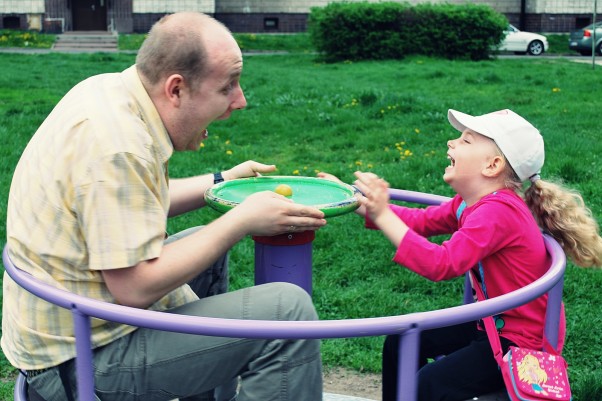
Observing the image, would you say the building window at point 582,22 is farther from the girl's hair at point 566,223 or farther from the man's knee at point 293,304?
the man's knee at point 293,304

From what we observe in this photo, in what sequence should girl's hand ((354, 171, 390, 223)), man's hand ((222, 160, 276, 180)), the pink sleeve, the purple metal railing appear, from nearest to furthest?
the purple metal railing < the pink sleeve < girl's hand ((354, 171, 390, 223)) < man's hand ((222, 160, 276, 180))

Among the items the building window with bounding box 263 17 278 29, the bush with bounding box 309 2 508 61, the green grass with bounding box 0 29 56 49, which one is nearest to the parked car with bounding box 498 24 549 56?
the bush with bounding box 309 2 508 61

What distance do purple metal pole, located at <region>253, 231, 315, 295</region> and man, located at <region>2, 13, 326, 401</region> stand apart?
282 millimetres

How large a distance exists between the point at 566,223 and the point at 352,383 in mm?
1289

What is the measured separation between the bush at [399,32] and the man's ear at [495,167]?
16.4 meters

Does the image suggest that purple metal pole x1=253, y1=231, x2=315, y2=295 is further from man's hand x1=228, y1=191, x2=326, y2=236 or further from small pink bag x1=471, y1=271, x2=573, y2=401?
small pink bag x1=471, y1=271, x2=573, y2=401

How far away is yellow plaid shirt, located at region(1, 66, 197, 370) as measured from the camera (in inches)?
77.3

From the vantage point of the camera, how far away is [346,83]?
13.0m

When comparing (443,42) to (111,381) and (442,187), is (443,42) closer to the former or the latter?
(442,187)

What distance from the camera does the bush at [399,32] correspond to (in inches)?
742

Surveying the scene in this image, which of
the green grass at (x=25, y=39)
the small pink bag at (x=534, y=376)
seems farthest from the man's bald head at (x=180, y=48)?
the green grass at (x=25, y=39)

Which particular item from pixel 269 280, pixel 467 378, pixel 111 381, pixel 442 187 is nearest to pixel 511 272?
pixel 467 378

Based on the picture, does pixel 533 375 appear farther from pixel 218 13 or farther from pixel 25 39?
pixel 218 13

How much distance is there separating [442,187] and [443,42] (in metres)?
13.8
